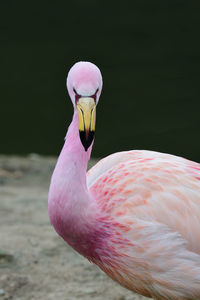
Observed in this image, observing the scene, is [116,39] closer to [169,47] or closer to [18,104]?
[169,47]

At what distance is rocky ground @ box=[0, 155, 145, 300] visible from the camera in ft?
13.0

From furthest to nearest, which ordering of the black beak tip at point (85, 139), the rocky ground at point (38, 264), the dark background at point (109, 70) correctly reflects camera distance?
the dark background at point (109, 70) < the rocky ground at point (38, 264) < the black beak tip at point (85, 139)

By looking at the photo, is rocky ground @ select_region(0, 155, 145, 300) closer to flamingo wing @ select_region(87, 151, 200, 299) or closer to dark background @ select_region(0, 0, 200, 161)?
flamingo wing @ select_region(87, 151, 200, 299)

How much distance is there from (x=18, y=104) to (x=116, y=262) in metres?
6.33

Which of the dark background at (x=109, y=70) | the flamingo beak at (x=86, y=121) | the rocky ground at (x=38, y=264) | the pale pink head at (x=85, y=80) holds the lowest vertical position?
the rocky ground at (x=38, y=264)

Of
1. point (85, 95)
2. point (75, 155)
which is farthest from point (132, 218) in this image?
point (85, 95)

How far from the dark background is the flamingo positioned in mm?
5171

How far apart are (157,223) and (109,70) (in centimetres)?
629

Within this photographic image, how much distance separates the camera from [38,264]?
14.1 feet

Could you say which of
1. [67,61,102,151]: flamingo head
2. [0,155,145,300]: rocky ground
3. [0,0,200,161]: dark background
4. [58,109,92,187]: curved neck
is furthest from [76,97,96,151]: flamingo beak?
Answer: [0,0,200,161]: dark background

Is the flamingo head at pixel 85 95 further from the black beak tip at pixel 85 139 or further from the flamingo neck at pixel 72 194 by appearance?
the flamingo neck at pixel 72 194

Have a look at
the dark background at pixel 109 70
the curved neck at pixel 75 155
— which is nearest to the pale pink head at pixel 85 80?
the curved neck at pixel 75 155

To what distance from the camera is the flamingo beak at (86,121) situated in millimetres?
2834

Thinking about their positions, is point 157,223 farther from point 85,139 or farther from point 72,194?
point 85,139
